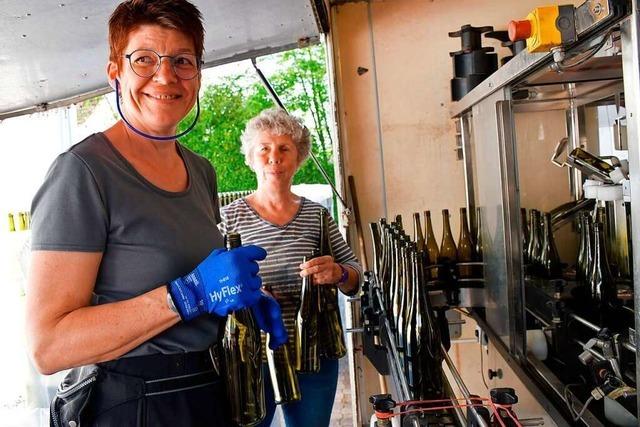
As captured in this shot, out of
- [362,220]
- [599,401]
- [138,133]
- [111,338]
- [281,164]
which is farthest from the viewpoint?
[362,220]

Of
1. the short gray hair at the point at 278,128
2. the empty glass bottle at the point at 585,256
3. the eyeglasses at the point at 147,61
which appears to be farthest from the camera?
the short gray hair at the point at 278,128

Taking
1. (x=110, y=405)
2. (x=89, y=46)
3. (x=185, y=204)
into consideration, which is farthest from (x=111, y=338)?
(x=89, y=46)

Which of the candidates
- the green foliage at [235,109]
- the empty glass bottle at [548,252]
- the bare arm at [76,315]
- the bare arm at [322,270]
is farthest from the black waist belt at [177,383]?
the green foliage at [235,109]

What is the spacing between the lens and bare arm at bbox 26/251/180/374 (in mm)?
913

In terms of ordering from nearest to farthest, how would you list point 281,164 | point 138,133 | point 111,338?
point 111,338
point 138,133
point 281,164

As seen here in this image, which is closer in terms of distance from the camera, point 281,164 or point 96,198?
point 96,198

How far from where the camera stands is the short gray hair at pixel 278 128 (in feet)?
7.02

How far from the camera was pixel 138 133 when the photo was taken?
1.08 metres

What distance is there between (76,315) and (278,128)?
51.6 inches

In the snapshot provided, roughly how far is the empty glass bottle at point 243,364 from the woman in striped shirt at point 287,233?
36 centimetres

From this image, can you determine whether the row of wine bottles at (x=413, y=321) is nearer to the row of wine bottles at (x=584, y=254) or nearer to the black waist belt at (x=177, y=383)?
the black waist belt at (x=177, y=383)

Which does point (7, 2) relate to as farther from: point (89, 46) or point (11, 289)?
point (11, 289)

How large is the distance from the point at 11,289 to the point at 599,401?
3.01 metres

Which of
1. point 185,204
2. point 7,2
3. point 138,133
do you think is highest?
point 7,2
